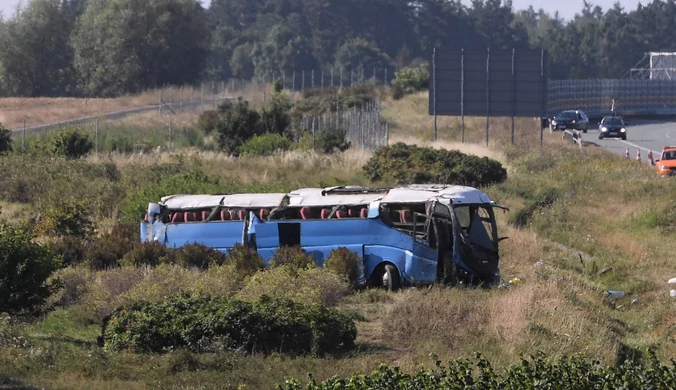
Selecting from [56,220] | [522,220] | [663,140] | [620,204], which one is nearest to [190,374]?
[56,220]

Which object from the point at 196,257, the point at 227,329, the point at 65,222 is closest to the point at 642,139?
the point at 65,222

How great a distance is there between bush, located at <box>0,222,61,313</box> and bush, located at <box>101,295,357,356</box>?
45.4 inches

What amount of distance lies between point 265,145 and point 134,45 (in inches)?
1869

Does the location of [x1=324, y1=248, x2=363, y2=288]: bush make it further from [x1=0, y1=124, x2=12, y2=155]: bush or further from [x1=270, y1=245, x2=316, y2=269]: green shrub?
[x1=0, y1=124, x2=12, y2=155]: bush

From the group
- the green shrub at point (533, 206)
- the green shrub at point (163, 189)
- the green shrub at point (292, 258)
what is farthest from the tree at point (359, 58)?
the green shrub at point (292, 258)

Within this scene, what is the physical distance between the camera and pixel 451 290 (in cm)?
2022

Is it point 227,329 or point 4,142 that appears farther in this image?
point 4,142

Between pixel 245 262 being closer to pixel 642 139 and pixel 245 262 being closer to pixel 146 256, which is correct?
pixel 146 256

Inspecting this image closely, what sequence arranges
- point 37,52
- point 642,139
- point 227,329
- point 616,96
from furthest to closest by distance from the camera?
point 37,52 < point 616,96 < point 642,139 < point 227,329

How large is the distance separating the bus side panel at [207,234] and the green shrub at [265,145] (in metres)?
17.4

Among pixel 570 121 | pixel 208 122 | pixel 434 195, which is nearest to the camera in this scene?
pixel 434 195

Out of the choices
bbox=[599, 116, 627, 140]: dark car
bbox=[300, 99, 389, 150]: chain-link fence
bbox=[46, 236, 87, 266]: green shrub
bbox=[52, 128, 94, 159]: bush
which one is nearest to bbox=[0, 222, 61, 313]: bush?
bbox=[46, 236, 87, 266]: green shrub

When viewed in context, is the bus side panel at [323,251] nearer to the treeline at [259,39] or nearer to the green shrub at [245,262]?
the green shrub at [245,262]

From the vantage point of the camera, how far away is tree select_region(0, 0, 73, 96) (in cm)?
8844
